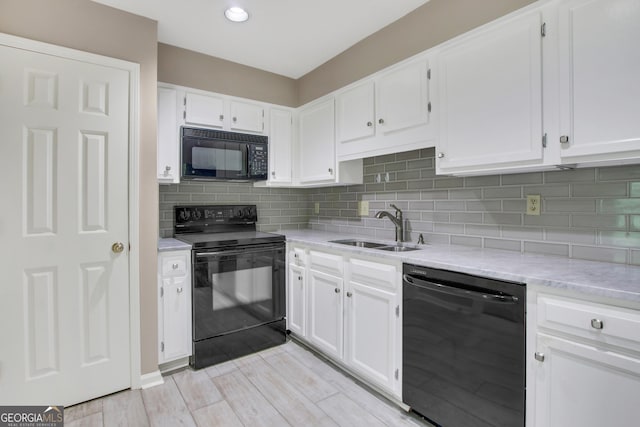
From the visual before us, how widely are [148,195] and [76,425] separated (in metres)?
1.35

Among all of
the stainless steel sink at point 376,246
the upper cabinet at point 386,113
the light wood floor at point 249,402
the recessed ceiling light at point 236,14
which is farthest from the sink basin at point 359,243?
the recessed ceiling light at point 236,14

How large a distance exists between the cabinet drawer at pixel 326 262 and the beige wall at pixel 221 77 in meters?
1.63

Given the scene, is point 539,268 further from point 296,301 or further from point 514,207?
point 296,301

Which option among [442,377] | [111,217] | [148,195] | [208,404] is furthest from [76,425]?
[442,377]

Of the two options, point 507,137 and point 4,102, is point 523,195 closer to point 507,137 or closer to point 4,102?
point 507,137

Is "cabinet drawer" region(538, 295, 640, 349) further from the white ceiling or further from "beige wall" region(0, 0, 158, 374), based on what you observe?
"beige wall" region(0, 0, 158, 374)

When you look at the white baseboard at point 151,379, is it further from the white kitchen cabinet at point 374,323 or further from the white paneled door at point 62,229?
the white kitchen cabinet at point 374,323

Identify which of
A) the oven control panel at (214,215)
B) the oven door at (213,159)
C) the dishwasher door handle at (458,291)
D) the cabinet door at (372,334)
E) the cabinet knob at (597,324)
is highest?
the oven door at (213,159)

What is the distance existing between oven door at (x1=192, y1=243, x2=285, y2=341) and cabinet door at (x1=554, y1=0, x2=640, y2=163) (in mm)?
2074

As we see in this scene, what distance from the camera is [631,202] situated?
59.6 inches

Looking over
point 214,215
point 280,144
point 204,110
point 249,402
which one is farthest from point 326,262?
point 204,110

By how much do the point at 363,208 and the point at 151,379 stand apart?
2056 mm

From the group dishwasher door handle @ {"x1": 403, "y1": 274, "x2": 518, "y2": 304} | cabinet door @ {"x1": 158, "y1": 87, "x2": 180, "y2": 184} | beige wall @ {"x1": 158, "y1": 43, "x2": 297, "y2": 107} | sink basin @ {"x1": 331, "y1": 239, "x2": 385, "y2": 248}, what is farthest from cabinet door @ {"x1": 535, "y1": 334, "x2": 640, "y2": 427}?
beige wall @ {"x1": 158, "y1": 43, "x2": 297, "y2": 107}

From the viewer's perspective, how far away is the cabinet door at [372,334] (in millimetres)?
1890
